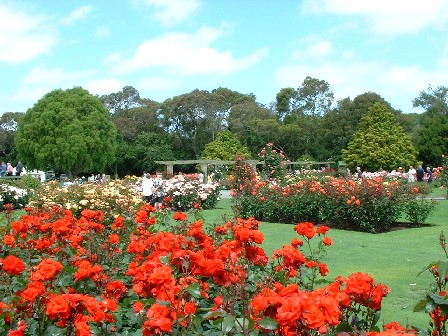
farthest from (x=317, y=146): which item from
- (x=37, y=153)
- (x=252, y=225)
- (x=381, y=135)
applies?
(x=252, y=225)

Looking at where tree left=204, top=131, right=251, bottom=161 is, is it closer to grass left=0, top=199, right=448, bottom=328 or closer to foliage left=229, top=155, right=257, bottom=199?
foliage left=229, top=155, right=257, bottom=199

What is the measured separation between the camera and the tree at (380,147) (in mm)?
38188

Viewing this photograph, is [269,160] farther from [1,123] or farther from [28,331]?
[1,123]

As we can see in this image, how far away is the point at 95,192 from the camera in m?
11.6

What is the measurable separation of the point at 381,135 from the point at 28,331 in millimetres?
37754

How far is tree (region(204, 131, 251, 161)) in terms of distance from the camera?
44.7 meters

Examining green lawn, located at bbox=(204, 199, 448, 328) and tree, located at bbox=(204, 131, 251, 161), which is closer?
green lawn, located at bbox=(204, 199, 448, 328)

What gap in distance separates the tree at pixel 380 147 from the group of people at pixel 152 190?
880 inches

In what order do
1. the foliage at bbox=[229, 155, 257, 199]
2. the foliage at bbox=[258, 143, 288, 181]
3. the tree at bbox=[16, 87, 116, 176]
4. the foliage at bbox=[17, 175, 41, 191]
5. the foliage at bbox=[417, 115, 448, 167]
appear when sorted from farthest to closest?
the tree at bbox=[16, 87, 116, 176]
the foliage at bbox=[417, 115, 448, 167]
the foliage at bbox=[258, 143, 288, 181]
the foliage at bbox=[17, 175, 41, 191]
the foliage at bbox=[229, 155, 257, 199]

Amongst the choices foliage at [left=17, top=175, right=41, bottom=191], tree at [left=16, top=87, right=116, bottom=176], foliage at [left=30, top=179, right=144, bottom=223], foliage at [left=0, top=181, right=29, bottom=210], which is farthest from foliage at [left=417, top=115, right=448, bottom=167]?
foliage at [left=30, top=179, right=144, bottom=223]

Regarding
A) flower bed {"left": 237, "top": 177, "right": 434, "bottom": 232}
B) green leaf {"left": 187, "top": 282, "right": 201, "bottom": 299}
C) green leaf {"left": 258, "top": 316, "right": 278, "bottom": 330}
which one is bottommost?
flower bed {"left": 237, "top": 177, "right": 434, "bottom": 232}

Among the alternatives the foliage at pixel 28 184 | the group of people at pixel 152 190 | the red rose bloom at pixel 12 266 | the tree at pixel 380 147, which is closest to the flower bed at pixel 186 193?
the group of people at pixel 152 190

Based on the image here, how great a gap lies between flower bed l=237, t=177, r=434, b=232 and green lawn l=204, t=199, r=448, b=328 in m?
0.48

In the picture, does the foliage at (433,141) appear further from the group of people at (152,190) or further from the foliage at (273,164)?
the group of people at (152,190)
